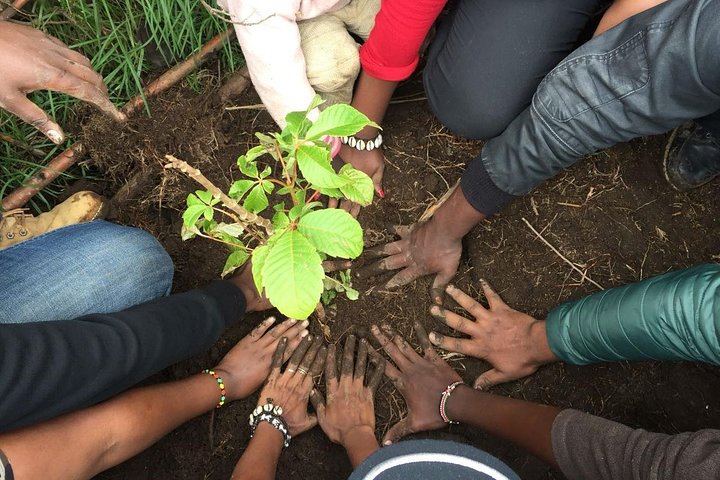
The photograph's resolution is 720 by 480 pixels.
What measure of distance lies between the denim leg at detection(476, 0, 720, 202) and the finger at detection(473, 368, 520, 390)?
0.55 meters

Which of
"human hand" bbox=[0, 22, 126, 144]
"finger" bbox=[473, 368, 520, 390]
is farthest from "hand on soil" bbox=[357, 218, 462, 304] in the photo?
"human hand" bbox=[0, 22, 126, 144]

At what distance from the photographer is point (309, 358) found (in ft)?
5.27

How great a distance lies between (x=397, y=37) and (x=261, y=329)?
2.86 ft

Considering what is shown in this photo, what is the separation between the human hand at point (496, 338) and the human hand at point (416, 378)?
0.17ft

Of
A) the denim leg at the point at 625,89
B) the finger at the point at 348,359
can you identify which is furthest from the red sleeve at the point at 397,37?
the finger at the point at 348,359

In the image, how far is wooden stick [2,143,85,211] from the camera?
1.56 metres

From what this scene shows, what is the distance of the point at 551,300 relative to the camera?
1.57 m

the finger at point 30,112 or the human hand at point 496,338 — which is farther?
the human hand at point 496,338

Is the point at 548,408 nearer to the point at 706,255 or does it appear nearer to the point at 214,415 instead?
the point at 706,255

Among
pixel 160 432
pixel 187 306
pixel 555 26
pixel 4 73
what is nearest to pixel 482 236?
pixel 555 26

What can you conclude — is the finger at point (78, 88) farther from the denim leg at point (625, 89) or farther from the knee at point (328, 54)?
the denim leg at point (625, 89)

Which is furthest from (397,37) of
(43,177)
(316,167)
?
(43,177)

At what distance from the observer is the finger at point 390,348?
5.15 feet

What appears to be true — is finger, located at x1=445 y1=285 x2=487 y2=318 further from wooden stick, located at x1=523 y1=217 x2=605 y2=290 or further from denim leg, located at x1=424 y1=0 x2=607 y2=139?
denim leg, located at x1=424 y1=0 x2=607 y2=139
